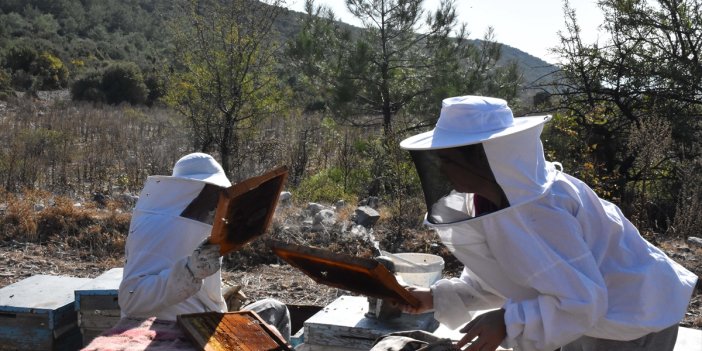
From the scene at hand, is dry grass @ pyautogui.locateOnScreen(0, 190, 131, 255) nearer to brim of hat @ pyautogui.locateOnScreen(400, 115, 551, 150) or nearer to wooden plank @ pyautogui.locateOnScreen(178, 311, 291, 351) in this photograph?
Result: wooden plank @ pyautogui.locateOnScreen(178, 311, 291, 351)

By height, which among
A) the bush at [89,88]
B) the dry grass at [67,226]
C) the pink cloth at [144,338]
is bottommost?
the bush at [89,88]

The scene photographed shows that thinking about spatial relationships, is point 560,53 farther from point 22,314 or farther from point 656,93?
point 22,314

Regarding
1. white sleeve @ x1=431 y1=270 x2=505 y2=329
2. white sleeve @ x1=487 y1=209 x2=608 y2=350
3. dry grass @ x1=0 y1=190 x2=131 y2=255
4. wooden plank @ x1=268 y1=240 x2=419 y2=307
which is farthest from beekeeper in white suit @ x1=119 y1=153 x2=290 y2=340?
dry grass @ x1=0 y1=190 x2=131 y2=255

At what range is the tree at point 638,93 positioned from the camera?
7.72 meters

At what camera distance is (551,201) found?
1938mm

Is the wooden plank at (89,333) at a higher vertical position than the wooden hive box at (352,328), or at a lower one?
lower

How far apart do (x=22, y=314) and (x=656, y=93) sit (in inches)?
276

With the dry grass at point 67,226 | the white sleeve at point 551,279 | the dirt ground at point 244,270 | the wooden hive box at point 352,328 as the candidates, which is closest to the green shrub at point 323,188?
the dry grass at point 67,226

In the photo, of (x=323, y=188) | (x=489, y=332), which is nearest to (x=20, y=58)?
(x=323, y=188)

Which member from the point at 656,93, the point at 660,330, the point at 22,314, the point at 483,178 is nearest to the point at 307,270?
the point at 483,178

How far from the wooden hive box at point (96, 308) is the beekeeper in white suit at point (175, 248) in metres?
0.78

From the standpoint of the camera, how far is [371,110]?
12.0 m

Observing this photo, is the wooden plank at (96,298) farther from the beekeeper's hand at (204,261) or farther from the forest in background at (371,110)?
the forest in background at (371,110)

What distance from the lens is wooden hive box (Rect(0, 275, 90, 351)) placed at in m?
3.69
